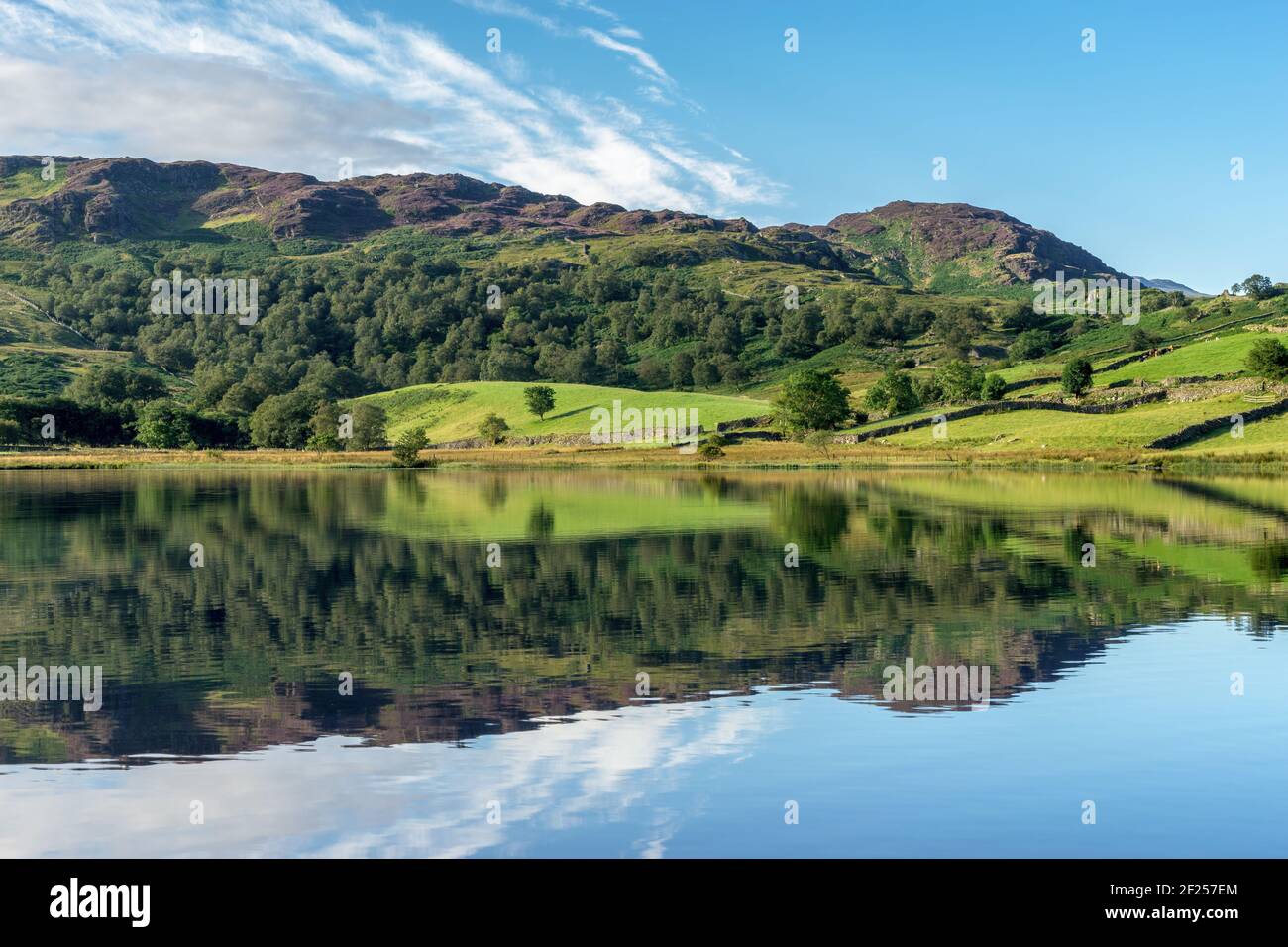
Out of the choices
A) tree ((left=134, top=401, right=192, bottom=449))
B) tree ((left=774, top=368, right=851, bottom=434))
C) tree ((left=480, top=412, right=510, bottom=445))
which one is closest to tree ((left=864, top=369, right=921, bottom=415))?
tree ((left=774, top=368, right=851, bottom=434))

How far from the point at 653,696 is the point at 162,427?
169 meters

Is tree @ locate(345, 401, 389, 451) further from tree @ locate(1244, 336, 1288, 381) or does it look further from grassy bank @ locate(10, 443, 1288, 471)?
tree @ locate(1244, 336, 1288, 381)

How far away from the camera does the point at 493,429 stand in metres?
178

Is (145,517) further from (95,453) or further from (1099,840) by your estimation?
(95,453)

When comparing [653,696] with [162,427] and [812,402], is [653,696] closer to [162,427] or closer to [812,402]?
[812,402]

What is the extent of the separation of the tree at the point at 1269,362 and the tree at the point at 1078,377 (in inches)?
721

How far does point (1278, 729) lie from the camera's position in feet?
65.2

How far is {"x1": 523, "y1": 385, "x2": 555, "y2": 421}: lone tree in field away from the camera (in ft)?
627

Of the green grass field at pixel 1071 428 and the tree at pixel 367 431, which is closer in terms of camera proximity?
the green grass field at pixel 1071 428

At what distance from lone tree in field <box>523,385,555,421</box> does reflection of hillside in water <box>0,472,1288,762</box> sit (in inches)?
4822

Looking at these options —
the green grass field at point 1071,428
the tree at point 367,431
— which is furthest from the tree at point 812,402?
the tree at point 367,431

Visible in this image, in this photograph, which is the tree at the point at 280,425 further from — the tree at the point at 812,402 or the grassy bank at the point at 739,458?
the tree at the point at 812,402

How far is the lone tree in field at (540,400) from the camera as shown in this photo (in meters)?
191
